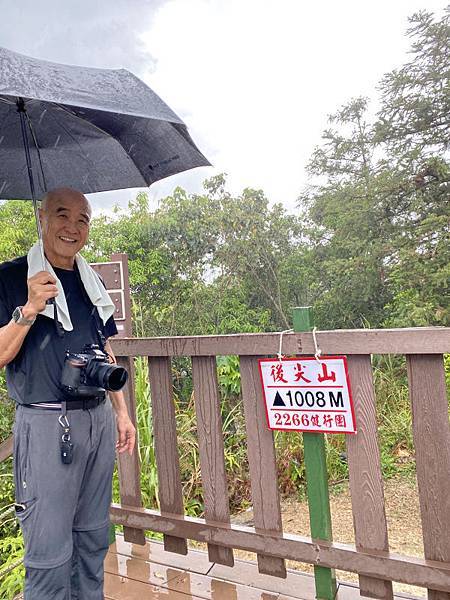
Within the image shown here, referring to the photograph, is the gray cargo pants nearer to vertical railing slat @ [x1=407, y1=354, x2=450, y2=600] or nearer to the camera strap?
the camera strap

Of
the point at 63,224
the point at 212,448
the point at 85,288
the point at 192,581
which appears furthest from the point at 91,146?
the point at 192,581

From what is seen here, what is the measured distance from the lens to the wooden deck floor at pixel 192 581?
63.2 inches

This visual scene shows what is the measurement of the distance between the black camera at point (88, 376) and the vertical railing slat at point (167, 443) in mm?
666

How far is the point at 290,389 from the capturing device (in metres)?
1.57

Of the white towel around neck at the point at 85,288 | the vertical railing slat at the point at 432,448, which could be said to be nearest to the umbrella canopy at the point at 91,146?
the white towel around neck at the point at 85,288

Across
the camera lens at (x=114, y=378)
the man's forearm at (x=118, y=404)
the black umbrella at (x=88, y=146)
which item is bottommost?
the man's forearm at (x=118, y=404)

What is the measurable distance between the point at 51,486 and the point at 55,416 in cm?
15

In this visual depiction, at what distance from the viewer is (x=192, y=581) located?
67.5 inches

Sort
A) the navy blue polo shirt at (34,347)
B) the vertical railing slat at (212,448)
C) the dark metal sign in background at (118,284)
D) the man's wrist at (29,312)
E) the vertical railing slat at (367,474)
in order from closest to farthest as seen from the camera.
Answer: the man's wrist at (29,312) < the navy blue polo shirt at (34,347) < the vertical railing slat at (367,474) < the vertical railing slat at (212,448) < the dark metal sign in background at (118,284)

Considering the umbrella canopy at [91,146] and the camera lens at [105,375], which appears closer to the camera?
the camera lens at [105,375]

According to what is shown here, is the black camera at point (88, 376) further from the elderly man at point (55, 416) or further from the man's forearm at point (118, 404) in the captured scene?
the man's forearm at point (118, 404)

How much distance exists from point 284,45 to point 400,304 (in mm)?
7759

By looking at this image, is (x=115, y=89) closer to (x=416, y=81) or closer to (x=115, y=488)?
(x=115, y=488)

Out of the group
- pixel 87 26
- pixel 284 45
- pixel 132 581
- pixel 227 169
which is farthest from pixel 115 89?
pixel 87 26
